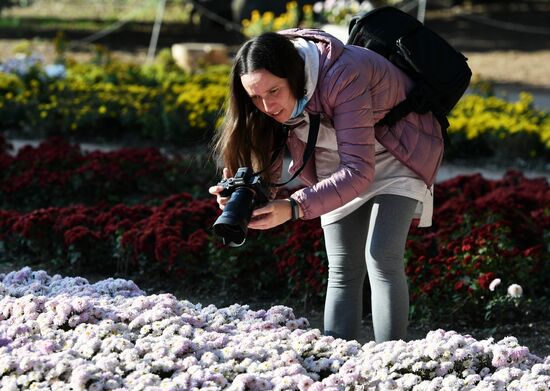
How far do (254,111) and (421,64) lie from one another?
0.56 metres

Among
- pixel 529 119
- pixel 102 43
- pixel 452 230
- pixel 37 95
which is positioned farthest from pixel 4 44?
pixel 452 230

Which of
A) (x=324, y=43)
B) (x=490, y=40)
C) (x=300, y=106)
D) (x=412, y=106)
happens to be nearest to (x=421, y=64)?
(x=412, y=106)

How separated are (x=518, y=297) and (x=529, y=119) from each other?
436 cm

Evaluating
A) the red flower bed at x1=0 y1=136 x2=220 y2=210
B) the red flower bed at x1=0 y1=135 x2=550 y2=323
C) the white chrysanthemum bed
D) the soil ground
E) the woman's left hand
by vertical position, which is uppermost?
the woman's left hand

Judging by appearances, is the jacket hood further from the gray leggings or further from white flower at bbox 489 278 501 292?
white flower at bbox 489 278 501 292

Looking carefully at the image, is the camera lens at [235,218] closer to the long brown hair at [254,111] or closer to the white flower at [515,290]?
the long brown hair at [254,111]

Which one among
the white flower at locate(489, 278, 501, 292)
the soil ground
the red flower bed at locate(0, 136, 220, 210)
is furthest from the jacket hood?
the soil ground

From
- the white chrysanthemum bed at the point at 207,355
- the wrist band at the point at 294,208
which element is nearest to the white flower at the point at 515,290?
the white chrysanthemum bed at the point at 207,355

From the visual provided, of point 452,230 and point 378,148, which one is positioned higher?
point 378,148

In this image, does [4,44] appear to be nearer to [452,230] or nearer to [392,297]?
[452,230]

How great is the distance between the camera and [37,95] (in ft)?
29.8

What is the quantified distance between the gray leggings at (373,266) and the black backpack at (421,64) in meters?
0.31

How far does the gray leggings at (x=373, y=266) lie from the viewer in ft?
10.7

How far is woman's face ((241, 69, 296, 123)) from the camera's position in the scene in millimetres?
2926
